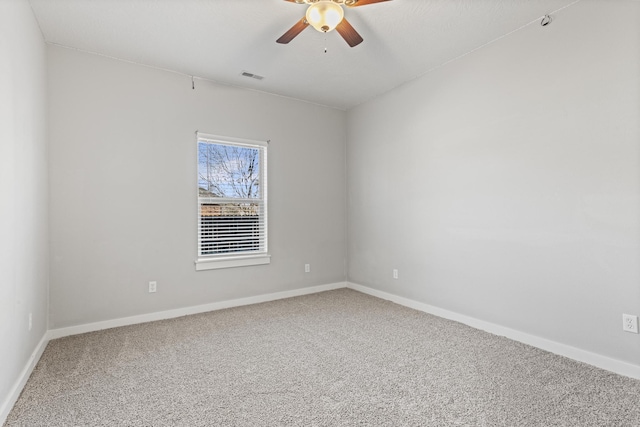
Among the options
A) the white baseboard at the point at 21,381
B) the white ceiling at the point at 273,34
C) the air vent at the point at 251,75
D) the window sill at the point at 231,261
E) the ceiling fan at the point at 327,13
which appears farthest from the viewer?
the window sill at the point at 231,261

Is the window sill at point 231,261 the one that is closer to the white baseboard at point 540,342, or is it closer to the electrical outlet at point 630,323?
the white baseboard at point 540,342

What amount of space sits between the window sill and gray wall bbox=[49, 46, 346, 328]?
0.25ft

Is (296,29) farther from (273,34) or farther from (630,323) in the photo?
(630,323)

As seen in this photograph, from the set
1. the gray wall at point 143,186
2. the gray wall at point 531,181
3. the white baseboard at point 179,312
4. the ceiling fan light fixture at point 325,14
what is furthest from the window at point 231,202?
the ceiling fan light fixture at point 325,14

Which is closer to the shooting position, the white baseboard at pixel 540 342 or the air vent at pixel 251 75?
the white baseboard at pixel 540 342

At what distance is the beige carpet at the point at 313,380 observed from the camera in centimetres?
181

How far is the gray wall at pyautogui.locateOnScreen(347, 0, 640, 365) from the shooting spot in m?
2.31

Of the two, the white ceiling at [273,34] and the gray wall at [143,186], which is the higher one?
the white ceiling at [273,34]

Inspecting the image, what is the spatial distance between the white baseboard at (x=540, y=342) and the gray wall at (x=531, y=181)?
5 cm

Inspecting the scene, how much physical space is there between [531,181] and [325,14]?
210 centimetres

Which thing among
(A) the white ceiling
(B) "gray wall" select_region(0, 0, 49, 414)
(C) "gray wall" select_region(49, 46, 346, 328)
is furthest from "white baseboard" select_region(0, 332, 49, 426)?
(A) the white ceiling

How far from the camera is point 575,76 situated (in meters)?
2.52

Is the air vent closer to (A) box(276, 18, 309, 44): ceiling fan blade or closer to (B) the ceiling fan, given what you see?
(A) box(276, 18, 309, 44): ceiling fan blade

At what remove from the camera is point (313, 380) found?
2207mm
